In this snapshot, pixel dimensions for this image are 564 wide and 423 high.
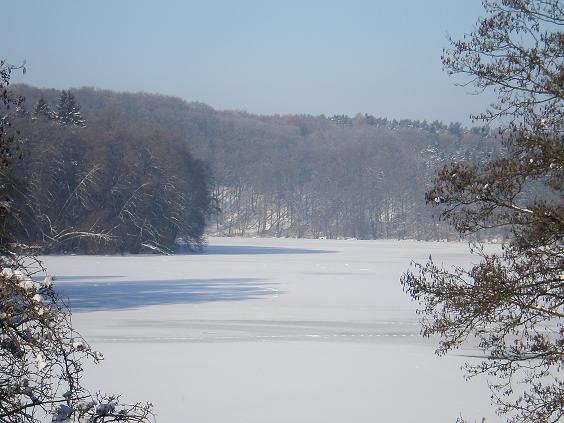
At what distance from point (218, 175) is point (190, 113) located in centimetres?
2344

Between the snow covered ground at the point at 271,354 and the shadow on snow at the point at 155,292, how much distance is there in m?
0.06

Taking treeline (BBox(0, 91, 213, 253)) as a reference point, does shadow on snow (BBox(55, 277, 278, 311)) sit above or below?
below

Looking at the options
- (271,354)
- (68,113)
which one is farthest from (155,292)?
(68,113)

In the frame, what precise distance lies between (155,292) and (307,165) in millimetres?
123607

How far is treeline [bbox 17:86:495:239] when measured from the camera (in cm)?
12456

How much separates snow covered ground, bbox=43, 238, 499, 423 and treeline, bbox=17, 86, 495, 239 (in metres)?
83.1

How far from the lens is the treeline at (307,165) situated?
125 m

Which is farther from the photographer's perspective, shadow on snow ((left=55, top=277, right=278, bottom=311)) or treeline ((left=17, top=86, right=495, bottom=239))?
treeline ((left=17, top=86, right=495, bottom=239))

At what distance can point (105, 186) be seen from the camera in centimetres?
5891

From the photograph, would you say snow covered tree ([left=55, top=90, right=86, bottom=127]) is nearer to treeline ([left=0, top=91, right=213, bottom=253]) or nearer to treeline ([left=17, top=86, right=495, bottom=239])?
treeline ([left=0, top=91, right=213, bottom=253])

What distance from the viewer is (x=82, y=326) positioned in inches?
704

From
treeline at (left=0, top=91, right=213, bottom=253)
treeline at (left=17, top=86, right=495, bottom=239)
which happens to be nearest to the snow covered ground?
treeline at (left=0, top=91, right=213, bottom=253)

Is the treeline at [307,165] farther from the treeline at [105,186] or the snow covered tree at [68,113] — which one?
the treeline at [105,186]

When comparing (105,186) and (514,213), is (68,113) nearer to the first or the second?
(105,186)
